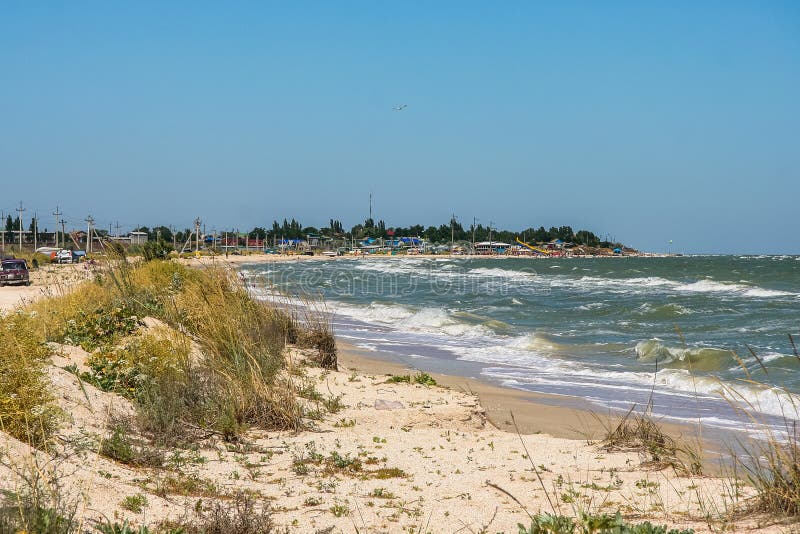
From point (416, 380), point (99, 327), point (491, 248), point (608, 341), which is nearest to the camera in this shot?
point (99, 327)

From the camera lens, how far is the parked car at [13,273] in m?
26.6

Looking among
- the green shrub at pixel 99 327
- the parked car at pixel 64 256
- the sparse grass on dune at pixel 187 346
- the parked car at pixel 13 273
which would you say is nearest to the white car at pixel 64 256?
the parked car at pixel 64 256

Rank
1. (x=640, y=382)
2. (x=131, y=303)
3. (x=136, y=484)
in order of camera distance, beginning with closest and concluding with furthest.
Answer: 1. (x=136, y=484)
2. (x=131, y=303)
3. (x=640, y=382)

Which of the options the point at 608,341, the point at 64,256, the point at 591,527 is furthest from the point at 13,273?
the point at 64,256

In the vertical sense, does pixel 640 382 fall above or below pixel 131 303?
below

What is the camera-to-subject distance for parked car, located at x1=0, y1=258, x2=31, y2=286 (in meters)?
26.6

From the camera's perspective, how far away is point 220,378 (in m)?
7.61

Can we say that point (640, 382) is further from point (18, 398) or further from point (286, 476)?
point (18, 398)

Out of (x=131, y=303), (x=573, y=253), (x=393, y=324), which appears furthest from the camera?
(x=573, y=253)

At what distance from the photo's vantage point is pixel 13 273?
88.0 feet

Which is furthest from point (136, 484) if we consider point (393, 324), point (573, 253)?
point (573, 253)

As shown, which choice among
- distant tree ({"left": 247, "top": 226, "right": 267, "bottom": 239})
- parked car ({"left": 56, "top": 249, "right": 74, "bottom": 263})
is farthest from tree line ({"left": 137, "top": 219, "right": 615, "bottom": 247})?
parked car ({"left": 56, "top": 249, "right": 74, "bottom": 263})

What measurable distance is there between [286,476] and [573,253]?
16410cm

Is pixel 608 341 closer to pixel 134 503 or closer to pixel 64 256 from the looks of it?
pixel 134 503
